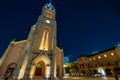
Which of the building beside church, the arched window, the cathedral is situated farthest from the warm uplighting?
the building beside church

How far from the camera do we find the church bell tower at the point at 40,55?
15912 mm

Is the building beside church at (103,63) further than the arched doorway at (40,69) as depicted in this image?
A: Yes

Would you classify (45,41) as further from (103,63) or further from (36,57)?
(103,63)

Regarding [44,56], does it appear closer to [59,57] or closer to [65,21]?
[59,57]

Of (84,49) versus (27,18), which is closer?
(27,18)

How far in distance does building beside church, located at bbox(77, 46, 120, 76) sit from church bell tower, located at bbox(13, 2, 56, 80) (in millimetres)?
22451

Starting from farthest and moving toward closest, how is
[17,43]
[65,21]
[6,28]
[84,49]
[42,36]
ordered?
[84,49], [65,21], [6,28], [17,43], [42,36]

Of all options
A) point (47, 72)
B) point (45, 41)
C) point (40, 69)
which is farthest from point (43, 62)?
point (45, 41)

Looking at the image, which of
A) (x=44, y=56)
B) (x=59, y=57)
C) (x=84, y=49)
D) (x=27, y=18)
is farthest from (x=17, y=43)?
(x=84, y=49)

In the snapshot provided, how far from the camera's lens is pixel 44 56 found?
693 inches

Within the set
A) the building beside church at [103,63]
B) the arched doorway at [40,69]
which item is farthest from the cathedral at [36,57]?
the building beside church at [103,63]

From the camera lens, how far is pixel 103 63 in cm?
3675

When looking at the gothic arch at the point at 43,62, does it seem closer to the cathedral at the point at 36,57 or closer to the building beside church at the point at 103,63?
the cathedral at the point at 36,57

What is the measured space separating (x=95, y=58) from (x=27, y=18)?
158 feet
